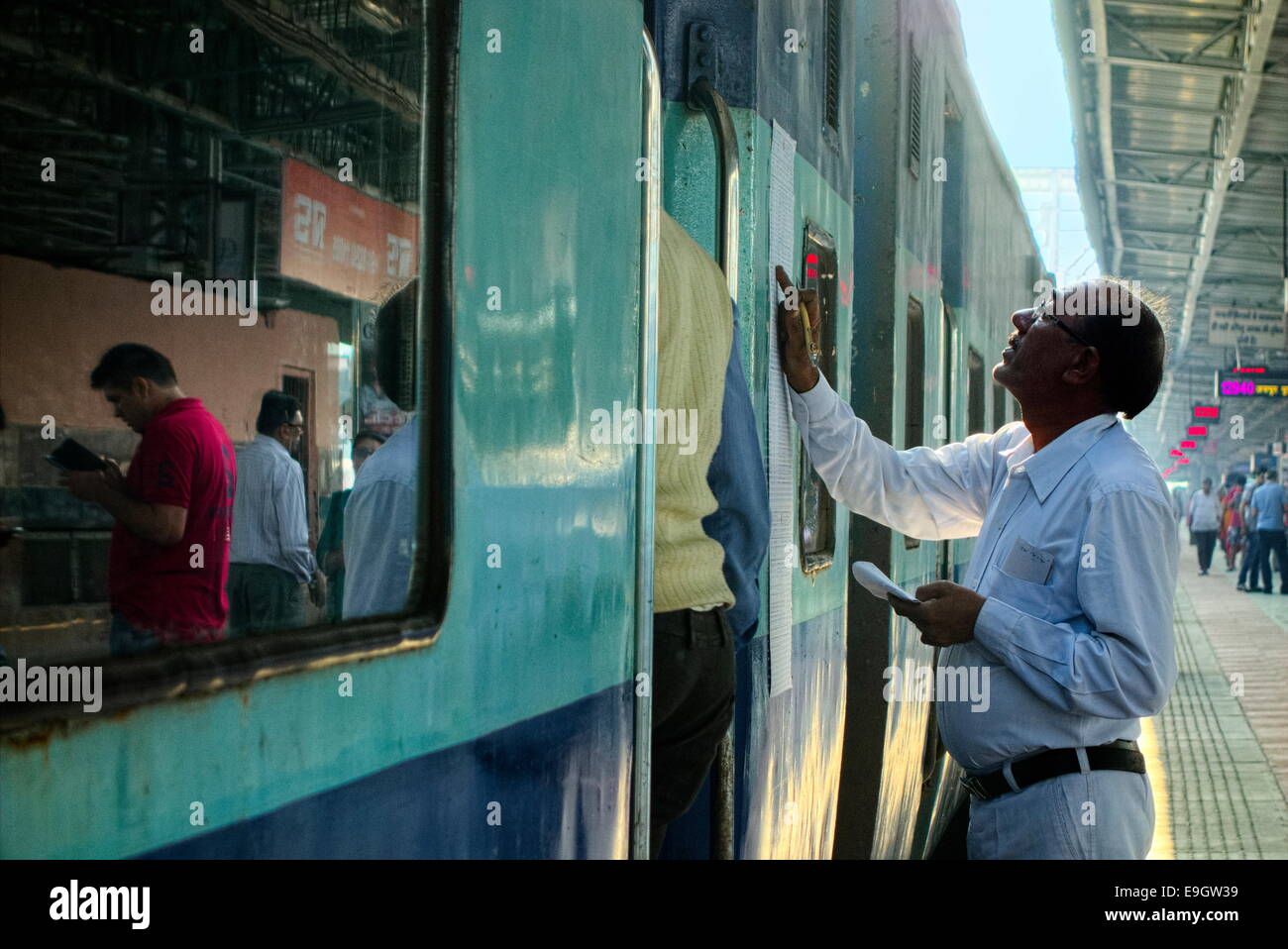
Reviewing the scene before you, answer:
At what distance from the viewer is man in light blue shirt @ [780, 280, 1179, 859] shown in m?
2.38

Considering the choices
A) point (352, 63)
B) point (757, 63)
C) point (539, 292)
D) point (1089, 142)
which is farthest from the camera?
point (1089, 142)

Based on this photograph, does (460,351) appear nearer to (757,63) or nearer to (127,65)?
(127,65)

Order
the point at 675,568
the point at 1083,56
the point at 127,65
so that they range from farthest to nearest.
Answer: the point at 1083,56 < the point at 675,568 < the point at 127,65

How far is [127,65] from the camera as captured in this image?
1168mm

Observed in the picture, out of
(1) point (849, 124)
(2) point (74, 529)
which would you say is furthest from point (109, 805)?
(1) point (849, 124)

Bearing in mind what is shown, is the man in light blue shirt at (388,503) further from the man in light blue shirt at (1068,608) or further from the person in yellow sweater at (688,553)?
the man in light blue shirt at (1068,608)

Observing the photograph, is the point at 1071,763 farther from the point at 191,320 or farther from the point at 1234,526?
the point at 1234,526

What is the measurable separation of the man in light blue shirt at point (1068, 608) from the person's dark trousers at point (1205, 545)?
25575 mm

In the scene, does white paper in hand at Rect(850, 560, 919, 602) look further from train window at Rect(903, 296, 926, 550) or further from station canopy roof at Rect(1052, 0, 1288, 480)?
station canopy roof at Rect(1052, 0, 1288, 480)

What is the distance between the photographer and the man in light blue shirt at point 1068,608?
2381mm

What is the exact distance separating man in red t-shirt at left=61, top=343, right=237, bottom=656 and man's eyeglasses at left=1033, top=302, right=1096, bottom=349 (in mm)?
1771

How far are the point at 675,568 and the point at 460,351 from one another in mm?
982

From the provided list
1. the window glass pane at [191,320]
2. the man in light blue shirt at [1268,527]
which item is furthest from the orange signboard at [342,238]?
the man in light blue shirt at [1268,527]

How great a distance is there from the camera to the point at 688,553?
2.52m
